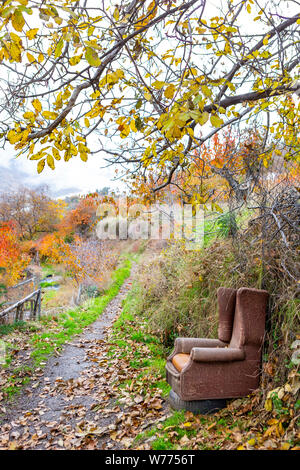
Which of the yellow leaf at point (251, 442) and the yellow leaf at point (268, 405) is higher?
the yellow leaf at point (268, 405)

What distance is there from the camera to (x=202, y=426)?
324cm

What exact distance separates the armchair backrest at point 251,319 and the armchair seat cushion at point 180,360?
0.61m

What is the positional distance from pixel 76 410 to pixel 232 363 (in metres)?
2.06

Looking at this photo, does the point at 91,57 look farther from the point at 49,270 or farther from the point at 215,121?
the point at 49,270

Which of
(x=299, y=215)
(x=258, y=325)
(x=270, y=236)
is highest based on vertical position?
(x=299, y=215)

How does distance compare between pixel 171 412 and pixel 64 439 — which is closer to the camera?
pixel 64 439

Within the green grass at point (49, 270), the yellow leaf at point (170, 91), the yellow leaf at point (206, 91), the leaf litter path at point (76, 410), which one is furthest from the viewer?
the green grass at point (49, 270)

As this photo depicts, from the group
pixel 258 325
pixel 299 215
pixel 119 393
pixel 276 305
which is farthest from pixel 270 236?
pixel 119 393

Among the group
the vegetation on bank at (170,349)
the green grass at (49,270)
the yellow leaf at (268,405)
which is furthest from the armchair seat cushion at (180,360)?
the green grass at (49,270)

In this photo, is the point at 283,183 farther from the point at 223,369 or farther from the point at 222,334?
the point at 223,369

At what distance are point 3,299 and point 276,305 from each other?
10.1 metres

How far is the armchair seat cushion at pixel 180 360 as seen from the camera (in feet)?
12.0

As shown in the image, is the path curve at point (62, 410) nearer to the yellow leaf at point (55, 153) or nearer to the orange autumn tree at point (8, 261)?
the yellow leaf at point (55, 153)

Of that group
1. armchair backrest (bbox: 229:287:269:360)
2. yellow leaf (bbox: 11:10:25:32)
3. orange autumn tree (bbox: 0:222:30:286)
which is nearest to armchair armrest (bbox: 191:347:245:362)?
armchair backrest (bbox: 229:287:269:360)
